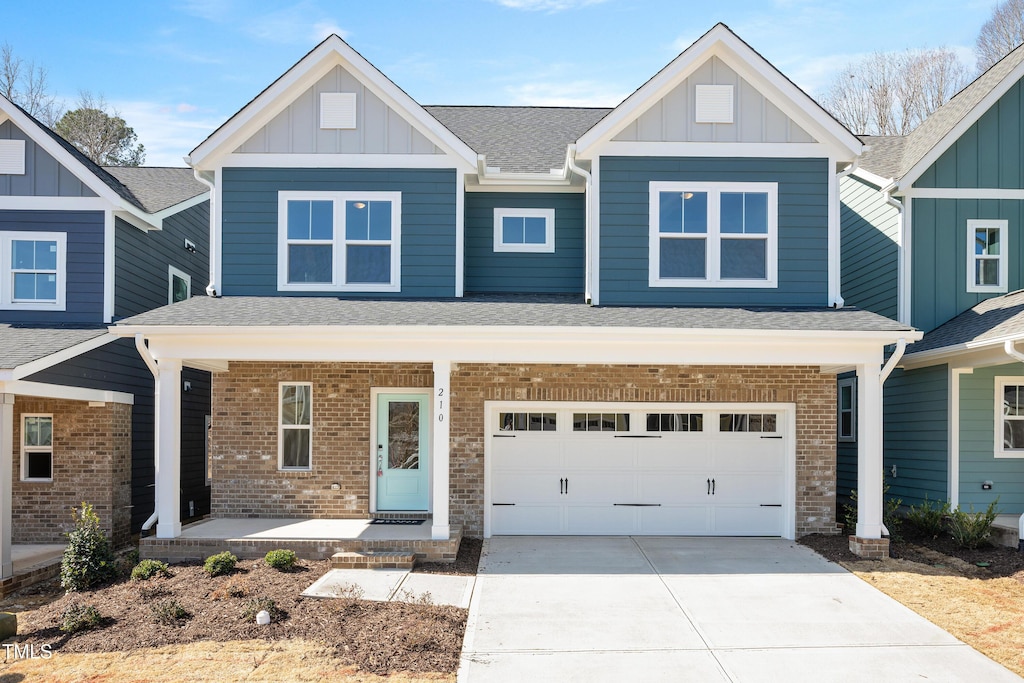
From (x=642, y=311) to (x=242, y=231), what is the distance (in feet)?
20.1

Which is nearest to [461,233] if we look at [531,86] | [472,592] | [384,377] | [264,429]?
[384,377]

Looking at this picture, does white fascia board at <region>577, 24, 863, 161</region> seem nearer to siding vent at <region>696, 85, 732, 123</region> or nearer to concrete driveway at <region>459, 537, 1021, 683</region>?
siding vent at <region>696, 85, 732, 123</region>

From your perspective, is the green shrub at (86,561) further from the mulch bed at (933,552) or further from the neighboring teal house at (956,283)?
the neighboring teal house at (956,283)

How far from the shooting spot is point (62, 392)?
11.2m

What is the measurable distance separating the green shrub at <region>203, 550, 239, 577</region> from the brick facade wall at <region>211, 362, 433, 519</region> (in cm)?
262

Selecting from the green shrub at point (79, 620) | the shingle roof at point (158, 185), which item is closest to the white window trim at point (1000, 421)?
the green shrub at point (79, 620)

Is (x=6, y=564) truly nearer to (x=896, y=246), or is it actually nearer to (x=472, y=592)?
(x=472, y=592)

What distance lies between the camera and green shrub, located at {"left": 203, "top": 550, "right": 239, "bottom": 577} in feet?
30.9

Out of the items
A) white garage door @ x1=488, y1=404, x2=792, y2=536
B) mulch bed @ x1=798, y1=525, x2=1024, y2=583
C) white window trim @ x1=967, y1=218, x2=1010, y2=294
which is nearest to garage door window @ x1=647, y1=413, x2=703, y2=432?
white garage door @ x1=488, y1=404, x2=792, y2=536

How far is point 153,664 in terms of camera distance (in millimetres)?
6754

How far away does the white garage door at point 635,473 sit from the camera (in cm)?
1227

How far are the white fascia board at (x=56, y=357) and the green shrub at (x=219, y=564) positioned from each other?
3364mm

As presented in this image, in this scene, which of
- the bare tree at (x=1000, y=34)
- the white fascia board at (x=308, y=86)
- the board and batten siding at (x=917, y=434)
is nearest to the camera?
the white fascia board at (x=308, y=86)

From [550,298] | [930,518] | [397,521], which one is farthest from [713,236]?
[397,521]
